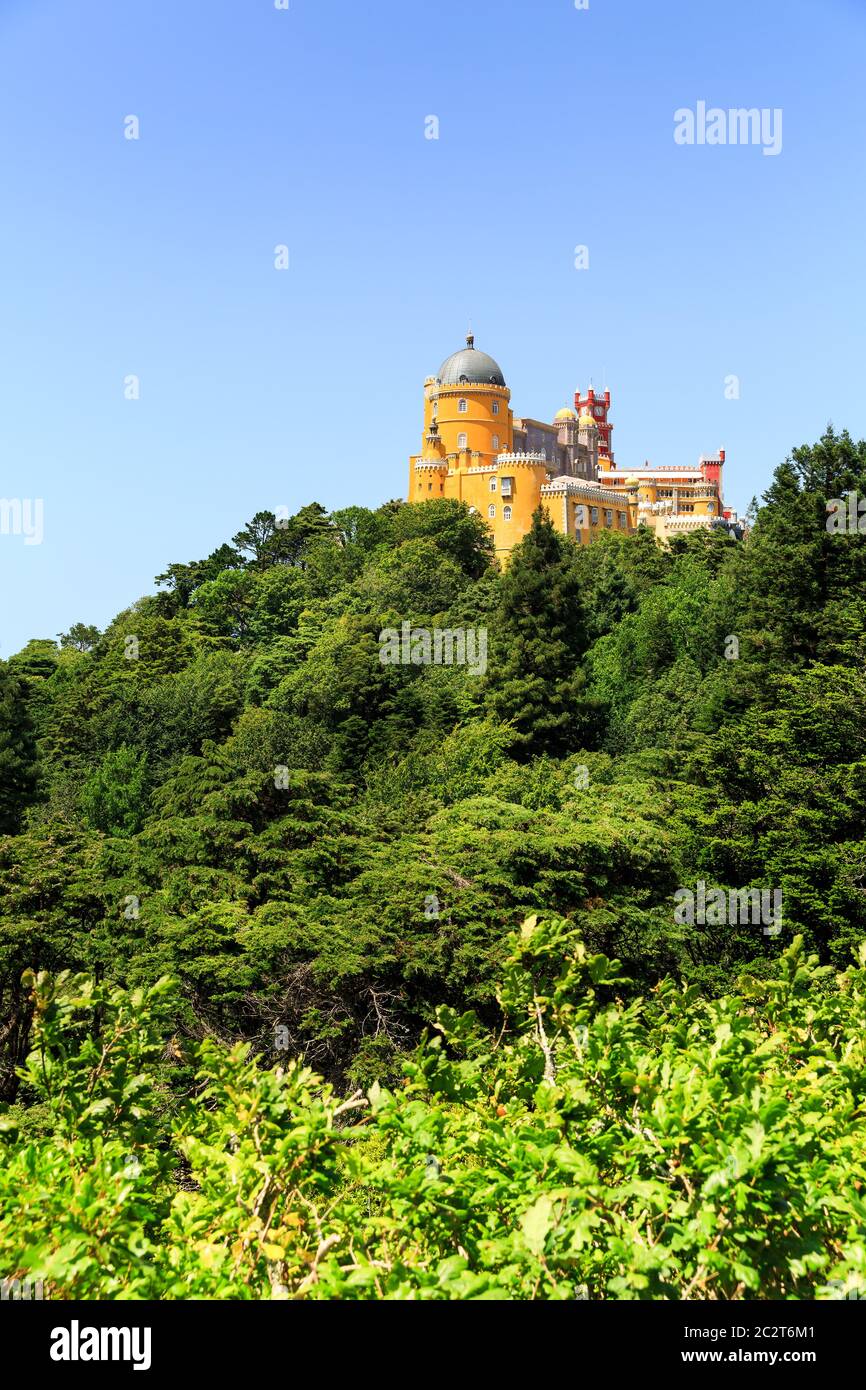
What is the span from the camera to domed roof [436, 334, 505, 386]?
266 feet

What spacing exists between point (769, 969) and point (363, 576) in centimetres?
4323

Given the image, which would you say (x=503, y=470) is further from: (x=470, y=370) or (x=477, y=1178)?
(x=477, y=1178)

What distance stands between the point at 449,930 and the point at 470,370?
206 ft

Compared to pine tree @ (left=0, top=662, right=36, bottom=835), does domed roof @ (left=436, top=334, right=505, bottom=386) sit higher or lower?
higher

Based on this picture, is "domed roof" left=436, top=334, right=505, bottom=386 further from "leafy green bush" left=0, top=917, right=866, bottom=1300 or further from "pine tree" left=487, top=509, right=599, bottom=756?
"leafy green bush" left=0, top=917, right=866, bottom=1300

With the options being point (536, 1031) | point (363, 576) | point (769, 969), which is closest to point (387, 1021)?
point (769, 969)

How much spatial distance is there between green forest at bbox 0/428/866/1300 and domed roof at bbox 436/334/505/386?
49.2 feet

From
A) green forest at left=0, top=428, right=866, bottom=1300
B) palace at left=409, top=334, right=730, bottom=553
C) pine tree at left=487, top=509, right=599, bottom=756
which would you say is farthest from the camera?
palace at left=409, top=334, right=730, bottom=553

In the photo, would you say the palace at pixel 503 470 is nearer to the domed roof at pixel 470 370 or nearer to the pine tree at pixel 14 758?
the domed roof at pixel 470 370

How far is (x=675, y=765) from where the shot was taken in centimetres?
3378

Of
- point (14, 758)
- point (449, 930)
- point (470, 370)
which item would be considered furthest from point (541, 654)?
point (470, 370)

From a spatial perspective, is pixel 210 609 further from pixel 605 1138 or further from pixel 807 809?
pixel 605 1138

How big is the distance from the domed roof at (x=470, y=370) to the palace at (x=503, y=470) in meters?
0.06

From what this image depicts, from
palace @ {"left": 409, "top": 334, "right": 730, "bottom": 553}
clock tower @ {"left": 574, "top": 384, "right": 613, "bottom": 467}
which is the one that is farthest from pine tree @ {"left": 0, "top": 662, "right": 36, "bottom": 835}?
clock tower @ {"left": 574, "top": 384, "right": 613, "bottom": 467}
